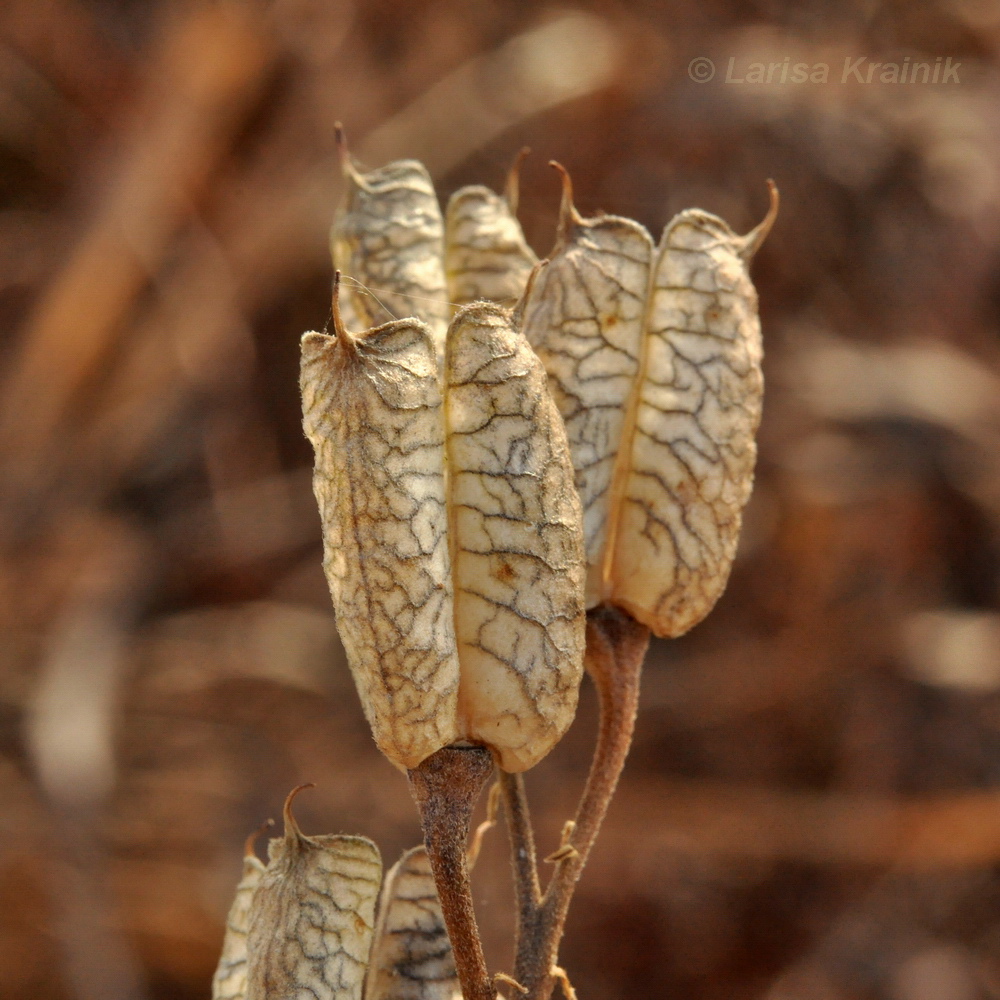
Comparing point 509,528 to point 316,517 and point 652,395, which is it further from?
point 316,517

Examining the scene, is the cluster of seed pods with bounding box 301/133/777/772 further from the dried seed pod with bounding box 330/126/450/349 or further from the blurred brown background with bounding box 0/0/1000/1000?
the blurred brown background with bounding box 0/0/1000/1000

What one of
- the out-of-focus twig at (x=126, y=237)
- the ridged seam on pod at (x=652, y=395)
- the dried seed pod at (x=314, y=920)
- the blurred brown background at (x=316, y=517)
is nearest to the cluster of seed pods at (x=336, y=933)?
the dried seed pod at (x=314, y=920)

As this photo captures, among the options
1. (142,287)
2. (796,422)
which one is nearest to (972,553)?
(796,422)

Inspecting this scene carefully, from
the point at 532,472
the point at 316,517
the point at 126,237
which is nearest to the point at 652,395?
the point at 532,472

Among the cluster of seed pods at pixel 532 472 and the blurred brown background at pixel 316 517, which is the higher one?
the blurred brown background at pixel 316 517

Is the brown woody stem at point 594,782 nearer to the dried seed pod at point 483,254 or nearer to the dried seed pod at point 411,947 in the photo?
the dried seed pod at point 411,947

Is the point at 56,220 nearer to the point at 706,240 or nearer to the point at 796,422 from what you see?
the point at 796,422
